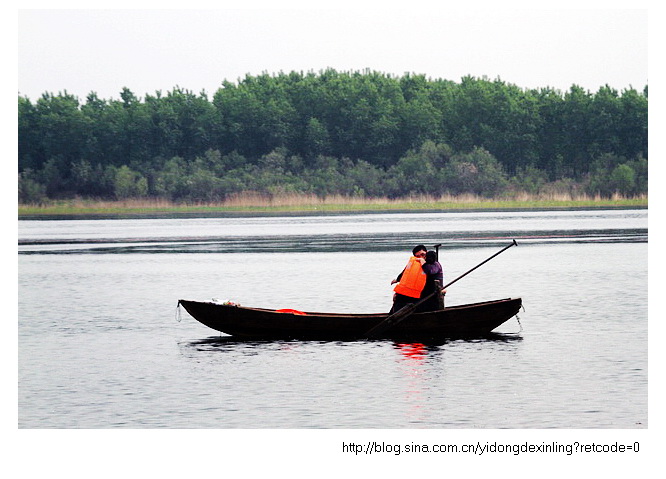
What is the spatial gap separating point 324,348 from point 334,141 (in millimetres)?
82181

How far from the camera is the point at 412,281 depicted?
24688mm

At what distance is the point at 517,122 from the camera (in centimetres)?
10431

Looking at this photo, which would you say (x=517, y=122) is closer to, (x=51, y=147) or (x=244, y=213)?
(x=244, y=213)

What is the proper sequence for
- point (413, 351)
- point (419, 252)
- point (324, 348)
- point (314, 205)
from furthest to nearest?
point (314, 205), point (324, 348), point (419, 252), point (413, 351)

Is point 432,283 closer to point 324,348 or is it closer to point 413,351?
point 413,351

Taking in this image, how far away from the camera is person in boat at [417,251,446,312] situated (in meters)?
24.5

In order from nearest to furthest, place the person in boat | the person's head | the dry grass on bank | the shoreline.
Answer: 1. the person's head
2. the person in boat
3. the shoreline
4. the dry grass on bank

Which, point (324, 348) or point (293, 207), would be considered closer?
point (324, 348)

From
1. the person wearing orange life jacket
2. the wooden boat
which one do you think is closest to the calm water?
the wooden boat

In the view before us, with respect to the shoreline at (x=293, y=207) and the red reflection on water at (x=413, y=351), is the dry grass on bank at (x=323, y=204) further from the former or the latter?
the red reflection on water at (x=413, y=351)

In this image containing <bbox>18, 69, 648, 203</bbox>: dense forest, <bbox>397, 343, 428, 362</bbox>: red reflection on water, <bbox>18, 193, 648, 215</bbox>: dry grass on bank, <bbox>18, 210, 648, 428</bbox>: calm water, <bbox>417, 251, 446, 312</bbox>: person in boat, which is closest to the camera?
<bbox>18, 210, 648, 428</bbox>: calm water

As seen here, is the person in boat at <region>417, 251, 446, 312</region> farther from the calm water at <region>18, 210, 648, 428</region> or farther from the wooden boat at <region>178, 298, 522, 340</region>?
the calm water at <region>18, 210, 648, 428</region>

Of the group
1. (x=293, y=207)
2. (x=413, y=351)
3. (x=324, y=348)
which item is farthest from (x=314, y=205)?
(x=413, y=351)

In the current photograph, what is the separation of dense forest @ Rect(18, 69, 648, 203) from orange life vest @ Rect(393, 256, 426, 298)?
67587 millimetres
